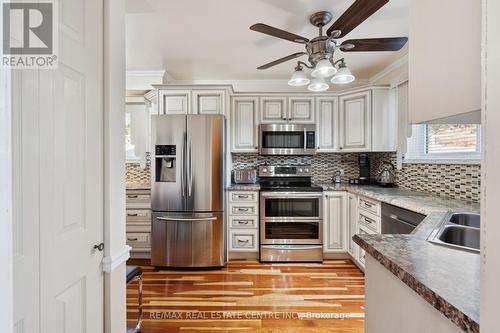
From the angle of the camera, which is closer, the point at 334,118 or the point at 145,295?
the point at 145,295

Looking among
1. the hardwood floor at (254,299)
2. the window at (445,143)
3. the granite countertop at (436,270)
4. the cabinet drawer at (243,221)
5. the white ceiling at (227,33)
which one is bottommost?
the hardwood floor at (254,299)

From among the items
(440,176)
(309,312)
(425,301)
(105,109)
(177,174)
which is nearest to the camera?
(425,301)

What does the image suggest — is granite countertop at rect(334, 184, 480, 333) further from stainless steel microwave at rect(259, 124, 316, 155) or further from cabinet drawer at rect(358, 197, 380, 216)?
stainless steel microwave at rect(259, 124, 316, 155)

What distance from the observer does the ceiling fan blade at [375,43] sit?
186cm

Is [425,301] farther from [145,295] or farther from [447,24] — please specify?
[145,295]

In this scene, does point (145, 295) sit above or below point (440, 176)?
below

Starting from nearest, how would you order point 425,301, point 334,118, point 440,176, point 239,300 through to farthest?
point 425,301
point 239,300
point 440,176
point 334,118

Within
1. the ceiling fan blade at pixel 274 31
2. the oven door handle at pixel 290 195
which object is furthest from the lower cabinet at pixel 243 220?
the ceiling fan blade at pixel 274 31

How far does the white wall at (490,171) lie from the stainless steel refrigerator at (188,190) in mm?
2647

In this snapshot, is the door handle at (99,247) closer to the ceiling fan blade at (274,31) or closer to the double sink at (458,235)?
the double sink at (458,235)

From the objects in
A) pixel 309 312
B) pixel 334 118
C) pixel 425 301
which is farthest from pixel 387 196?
pixel 425 301

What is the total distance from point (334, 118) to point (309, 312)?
2.47 m

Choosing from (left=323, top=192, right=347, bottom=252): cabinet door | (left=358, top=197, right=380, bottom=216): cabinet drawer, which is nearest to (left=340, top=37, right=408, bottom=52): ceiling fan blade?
(left=358, top=197, right=380, bottom=216): cabinet drawer

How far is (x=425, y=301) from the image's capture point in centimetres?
69
